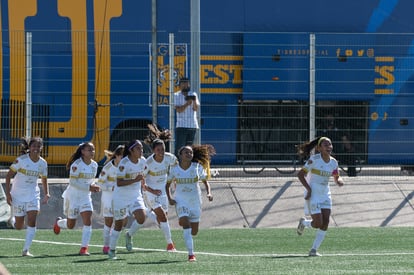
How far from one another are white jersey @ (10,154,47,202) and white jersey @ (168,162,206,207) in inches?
88.6

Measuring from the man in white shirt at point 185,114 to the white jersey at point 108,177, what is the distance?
403 centimetres

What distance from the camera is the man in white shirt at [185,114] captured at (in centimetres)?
2188

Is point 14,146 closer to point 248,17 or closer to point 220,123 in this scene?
point 220,123

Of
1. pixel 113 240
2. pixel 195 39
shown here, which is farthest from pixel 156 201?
pixel 195 39

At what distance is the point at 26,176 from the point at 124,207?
1917 mm

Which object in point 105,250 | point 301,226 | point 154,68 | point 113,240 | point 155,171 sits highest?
point 154,68

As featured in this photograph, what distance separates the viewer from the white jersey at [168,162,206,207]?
1611cm

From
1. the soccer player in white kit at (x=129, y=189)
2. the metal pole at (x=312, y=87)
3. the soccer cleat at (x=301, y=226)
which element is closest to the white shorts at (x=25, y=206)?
the soccer player in white kit at (x=129, y=189)

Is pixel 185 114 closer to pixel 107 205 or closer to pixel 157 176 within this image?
pixel 157 176

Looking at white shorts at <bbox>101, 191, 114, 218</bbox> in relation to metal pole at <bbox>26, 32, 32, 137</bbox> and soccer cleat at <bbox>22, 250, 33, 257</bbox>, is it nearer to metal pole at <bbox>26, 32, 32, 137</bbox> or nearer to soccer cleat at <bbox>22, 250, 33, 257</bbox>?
soccer cleat at <bbox>22, 250, 33, 257</bbox>

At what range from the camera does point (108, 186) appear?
705 inches

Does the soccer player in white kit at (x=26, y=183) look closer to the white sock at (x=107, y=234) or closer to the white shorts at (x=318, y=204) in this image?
the white sock at (x=107, y=234)

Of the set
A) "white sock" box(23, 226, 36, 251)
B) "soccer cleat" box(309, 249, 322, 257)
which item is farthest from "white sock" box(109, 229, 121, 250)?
"soccer cleat" box(309, 249, 322, 257)

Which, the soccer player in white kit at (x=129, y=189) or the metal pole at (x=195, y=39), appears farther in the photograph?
the metal pole at (x=195, y=39)
